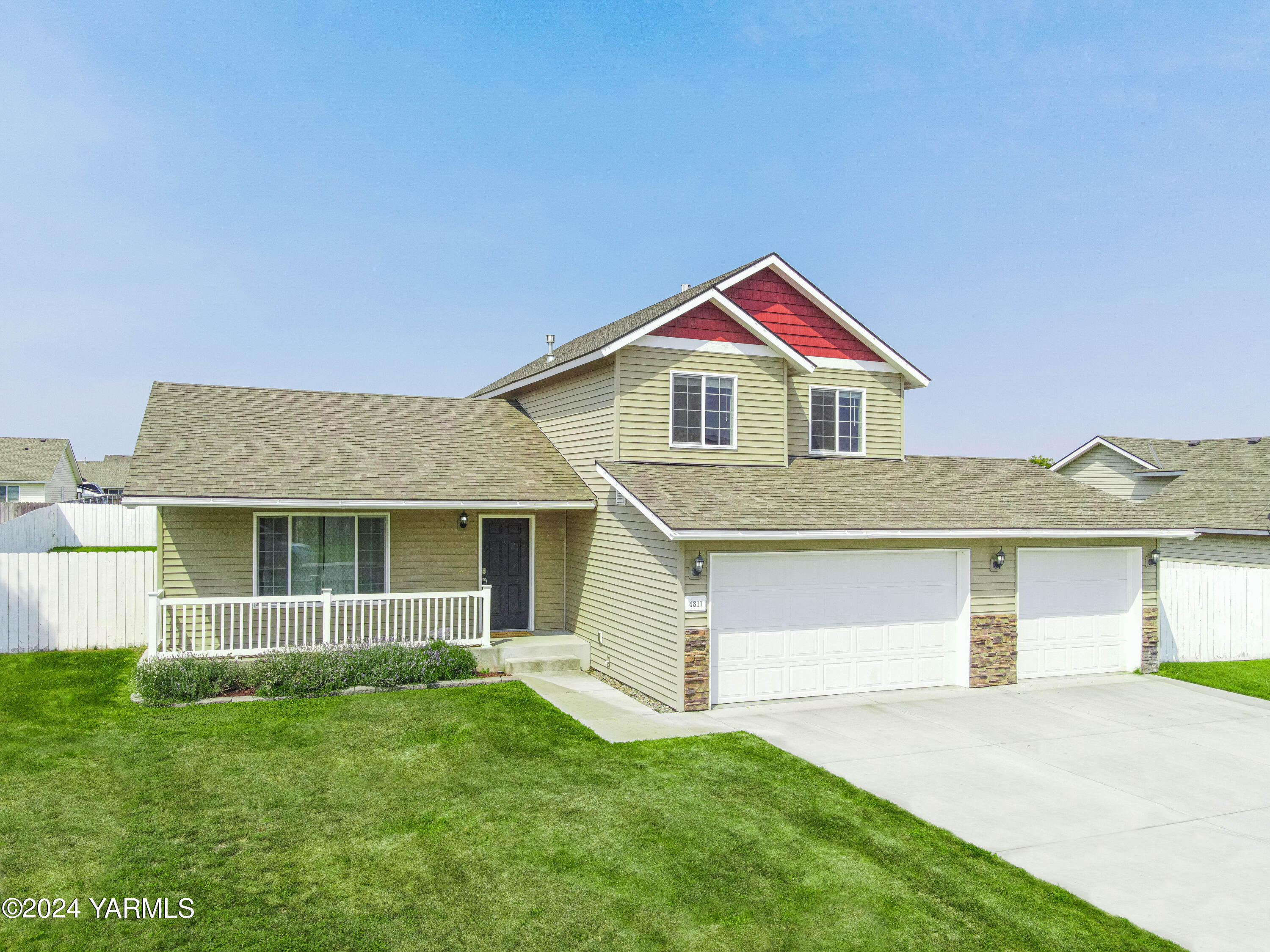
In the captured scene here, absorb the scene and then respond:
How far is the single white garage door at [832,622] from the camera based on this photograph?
1139 centimetres

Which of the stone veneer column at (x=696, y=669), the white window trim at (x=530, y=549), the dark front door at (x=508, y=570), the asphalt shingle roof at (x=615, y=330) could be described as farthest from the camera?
the dark front door at (x=508, y=570)

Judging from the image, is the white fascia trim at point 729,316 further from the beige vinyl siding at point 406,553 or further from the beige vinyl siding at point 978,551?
the beige vinyl siding at point 406,553

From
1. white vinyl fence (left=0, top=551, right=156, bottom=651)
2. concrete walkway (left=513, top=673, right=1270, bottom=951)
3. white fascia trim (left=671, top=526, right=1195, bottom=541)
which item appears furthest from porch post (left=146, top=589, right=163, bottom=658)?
white fascia trim (left=671, top=526, right=1195, bottom=541)

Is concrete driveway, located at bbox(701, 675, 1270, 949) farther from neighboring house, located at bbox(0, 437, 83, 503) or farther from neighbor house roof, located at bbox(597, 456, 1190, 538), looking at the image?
neighboring house, located at bbox(0, 437, 83, 503)

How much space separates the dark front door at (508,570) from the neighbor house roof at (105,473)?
2811 inches

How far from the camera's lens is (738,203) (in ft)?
74.4

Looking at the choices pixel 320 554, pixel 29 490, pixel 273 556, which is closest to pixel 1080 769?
pixel 320 554

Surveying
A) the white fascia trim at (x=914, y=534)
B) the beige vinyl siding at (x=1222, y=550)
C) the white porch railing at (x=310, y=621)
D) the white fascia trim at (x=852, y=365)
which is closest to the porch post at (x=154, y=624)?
the white porch railing at (x=310, y=621)

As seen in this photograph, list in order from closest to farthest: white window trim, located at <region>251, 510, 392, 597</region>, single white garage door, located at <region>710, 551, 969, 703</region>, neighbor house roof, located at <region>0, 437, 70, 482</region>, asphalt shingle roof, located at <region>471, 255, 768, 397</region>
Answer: single white garage door, located at <region>710, 551, 969, 703</region> → white window trim, located at <region>251, 510, 392, 597</region> → asphalt shingle roof, located at <region>471, 255, 768, 397</region> → neighbor house roof, located at <region>0, 437, 70, 482</region>

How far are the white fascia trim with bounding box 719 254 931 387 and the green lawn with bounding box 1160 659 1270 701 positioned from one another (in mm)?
6993

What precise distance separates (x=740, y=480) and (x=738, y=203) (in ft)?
41.2

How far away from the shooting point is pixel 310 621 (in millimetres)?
13125

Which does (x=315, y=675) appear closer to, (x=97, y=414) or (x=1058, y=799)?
(x=1058, y=799)

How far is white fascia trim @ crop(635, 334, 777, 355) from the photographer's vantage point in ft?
43.6
